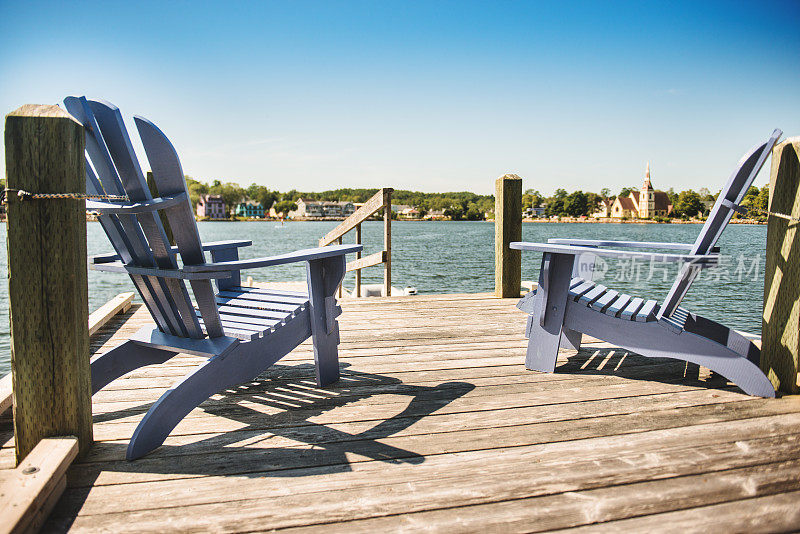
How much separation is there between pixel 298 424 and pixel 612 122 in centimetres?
8041

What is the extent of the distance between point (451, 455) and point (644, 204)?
409 ft

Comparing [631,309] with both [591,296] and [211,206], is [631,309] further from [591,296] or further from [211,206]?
[211,206]

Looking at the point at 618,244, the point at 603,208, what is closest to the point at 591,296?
the point at 618,244

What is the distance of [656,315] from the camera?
252 centimetres

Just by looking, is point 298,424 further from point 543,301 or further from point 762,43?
point 762,43

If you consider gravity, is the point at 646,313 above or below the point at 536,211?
below

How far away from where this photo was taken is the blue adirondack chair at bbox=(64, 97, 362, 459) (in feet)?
5.52

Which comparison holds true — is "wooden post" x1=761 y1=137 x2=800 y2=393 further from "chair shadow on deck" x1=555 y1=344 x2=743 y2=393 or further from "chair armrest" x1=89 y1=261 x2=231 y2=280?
"chair armrest" x1=89 y1=261 x2=231 y2=280

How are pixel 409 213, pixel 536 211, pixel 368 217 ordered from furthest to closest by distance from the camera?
pixel 536 211 < pixel 409 213 < pixel 368 217

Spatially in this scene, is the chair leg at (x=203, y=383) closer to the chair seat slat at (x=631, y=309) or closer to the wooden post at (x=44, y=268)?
the wooden post at (x=44, y=268)

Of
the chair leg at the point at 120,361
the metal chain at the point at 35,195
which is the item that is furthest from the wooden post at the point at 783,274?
the metal chain at the point at 35,195

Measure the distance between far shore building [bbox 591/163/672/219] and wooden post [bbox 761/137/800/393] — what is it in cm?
11628

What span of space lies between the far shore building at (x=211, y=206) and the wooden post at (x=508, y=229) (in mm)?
116987

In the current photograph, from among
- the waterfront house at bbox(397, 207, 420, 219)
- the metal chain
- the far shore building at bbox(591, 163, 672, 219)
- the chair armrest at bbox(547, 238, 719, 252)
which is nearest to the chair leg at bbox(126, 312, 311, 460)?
the metal chain
